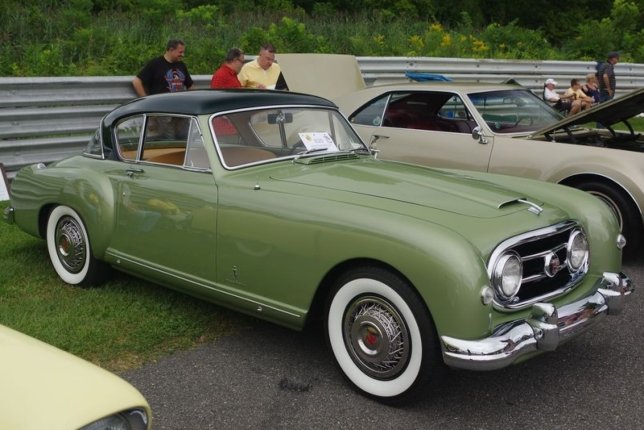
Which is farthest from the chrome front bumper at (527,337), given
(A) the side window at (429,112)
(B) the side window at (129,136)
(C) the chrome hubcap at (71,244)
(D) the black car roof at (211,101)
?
(A) the side window at (429,112)

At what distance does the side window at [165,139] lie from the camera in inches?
179

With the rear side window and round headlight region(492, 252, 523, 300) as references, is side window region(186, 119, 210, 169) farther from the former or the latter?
round headlight region(492, 252, 523, 300)

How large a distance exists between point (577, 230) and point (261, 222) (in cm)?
169

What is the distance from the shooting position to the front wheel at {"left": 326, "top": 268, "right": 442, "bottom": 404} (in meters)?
3.27

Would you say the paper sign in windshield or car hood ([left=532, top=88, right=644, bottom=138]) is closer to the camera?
the paper sign in windshield

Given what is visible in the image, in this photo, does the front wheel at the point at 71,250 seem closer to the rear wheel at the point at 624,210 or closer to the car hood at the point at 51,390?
the car hood at the point at 51,390

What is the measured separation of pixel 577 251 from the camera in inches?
149

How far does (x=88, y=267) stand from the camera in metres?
5.03

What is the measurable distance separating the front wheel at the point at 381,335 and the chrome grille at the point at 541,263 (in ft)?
1.30

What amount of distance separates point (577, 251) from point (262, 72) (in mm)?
5733

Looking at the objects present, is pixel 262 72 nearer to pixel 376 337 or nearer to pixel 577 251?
pixel 577 251

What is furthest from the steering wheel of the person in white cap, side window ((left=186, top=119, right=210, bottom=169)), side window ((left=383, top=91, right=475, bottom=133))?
the person in white cap

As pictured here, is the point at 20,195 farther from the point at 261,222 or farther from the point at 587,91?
the point at 587,91

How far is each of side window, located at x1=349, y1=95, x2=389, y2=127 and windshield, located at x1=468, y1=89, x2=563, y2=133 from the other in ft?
3.14
